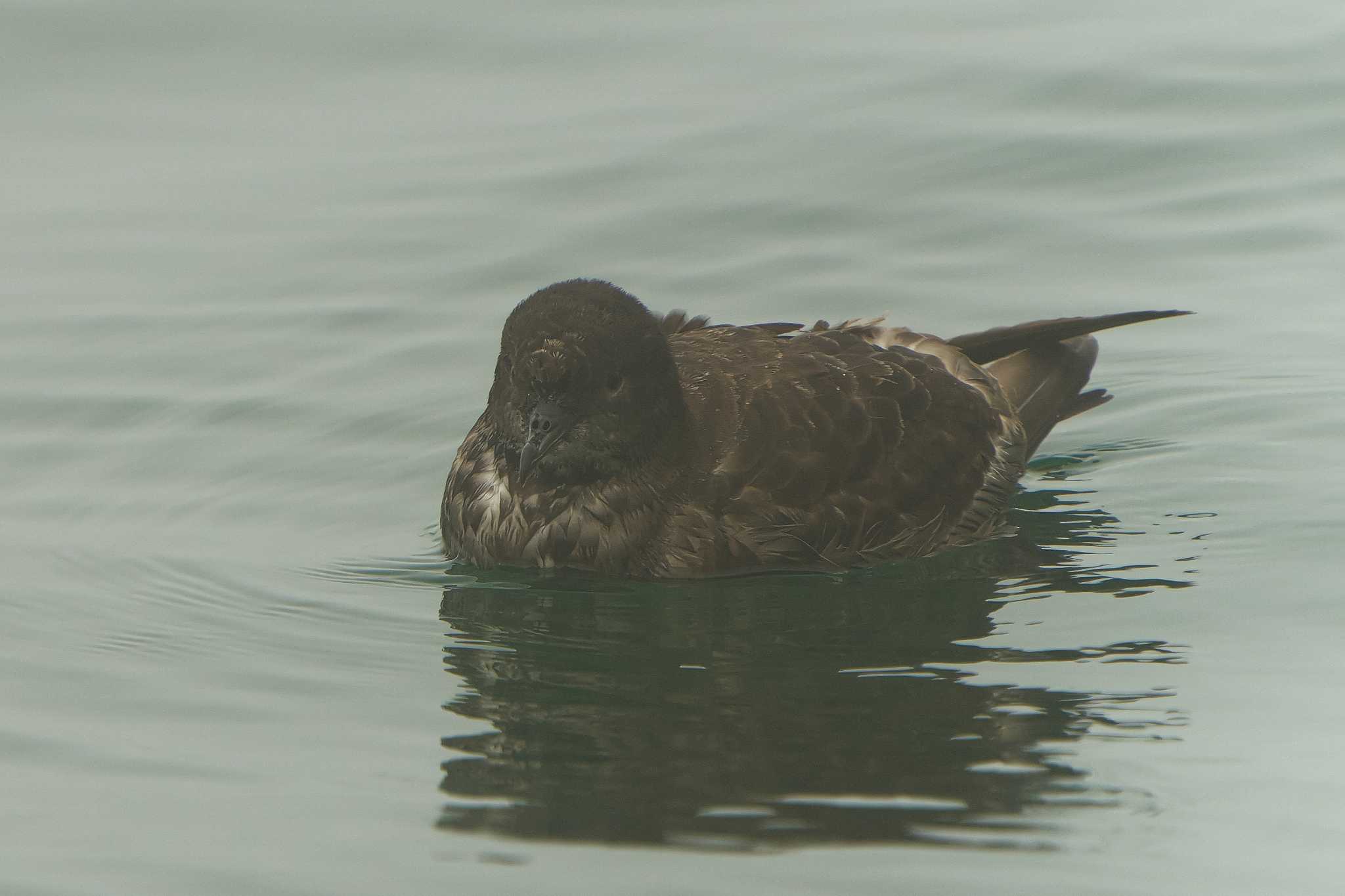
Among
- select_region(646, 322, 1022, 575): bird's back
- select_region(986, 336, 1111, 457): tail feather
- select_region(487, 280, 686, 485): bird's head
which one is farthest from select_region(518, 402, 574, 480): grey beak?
select_region(986, 336, 1111, 457): tail feather

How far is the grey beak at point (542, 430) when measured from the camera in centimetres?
739

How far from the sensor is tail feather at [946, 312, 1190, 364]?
28.6ft

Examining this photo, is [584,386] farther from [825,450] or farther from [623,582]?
[825,450]

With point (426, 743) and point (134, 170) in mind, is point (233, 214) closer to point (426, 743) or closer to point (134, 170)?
point (134, 170)

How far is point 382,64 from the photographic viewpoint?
13094mm

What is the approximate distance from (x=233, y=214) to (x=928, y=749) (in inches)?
265

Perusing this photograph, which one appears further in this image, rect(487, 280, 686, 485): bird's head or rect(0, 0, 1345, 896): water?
rect(487, 280, 686, 485): bird's head

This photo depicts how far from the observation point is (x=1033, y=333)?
8828 millimetres

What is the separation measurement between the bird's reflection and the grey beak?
0.59m

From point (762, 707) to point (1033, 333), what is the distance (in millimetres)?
3027

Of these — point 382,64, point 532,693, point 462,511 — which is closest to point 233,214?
point 382,64

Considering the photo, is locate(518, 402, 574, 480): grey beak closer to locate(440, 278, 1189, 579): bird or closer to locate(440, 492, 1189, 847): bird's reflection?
locate(440, 278, 1189, 579): bird

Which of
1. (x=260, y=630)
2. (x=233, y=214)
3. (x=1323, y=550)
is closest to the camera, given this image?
(x=260, y=630)

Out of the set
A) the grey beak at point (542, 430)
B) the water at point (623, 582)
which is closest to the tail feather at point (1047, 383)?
the water at point (623, 582)
